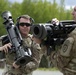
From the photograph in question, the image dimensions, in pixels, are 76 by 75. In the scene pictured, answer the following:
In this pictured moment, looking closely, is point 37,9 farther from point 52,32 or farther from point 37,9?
point 52,32

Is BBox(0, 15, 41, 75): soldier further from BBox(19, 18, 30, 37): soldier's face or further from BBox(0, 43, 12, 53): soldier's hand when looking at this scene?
BBox(0, 43, 12, 53): soldier's hand

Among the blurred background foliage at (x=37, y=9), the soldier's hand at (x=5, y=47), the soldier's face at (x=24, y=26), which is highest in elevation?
the soldier's face at (x=24, y=26)

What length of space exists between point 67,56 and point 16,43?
0.92 meters

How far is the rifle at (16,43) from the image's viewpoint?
579 cm

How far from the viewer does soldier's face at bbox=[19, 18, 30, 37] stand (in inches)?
263

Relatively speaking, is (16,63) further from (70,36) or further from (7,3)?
Result: (7,3)

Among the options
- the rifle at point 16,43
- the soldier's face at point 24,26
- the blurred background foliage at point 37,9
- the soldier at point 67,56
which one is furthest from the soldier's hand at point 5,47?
the blurred background foliage at point 37,9

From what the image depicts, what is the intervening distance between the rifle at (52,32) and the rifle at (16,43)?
0.46 metres

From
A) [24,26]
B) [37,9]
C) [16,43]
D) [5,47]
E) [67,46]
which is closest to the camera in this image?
[67,46]

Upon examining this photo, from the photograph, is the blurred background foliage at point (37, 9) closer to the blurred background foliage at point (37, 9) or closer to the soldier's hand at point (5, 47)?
the blurred background foliage at point (37, 9)

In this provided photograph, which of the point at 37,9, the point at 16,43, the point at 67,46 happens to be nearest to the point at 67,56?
the point at 67,46

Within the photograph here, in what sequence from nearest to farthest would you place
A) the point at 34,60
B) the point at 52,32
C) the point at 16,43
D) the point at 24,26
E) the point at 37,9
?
the point at 52,32 < the point at 16,43 < the point at 24,26 < the point at 34,60 < the point at 37,9

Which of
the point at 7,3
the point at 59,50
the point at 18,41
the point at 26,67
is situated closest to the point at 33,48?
the point at 26,67

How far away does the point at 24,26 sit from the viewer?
22.0ft
